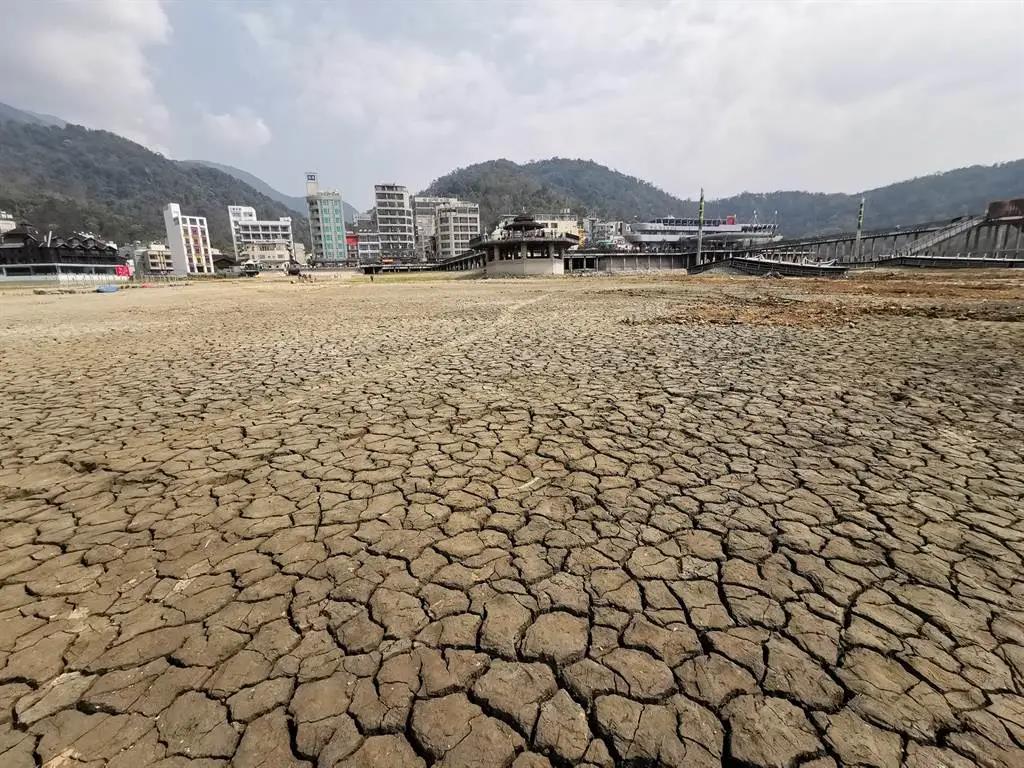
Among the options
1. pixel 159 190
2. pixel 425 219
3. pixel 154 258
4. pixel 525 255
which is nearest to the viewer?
pixel 525 255

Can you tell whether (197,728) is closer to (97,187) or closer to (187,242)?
(187,242)

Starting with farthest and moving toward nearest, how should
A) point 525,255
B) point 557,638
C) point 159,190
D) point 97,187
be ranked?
point 159,190 < point 97,187 < point 525,255 < point 557,638

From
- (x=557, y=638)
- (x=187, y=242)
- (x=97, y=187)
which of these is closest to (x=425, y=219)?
(x=187, y=242)

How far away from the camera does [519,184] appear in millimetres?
178875

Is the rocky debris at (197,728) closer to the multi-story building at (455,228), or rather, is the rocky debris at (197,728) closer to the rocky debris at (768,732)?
the rocky debris at (768,732)

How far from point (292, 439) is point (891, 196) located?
254m

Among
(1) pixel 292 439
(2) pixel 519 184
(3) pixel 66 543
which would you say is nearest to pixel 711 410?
(1) pixel 292 439

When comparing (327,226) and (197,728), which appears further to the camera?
(327,226)

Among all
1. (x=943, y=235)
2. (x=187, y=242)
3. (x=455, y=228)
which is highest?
(x=455, y=228)

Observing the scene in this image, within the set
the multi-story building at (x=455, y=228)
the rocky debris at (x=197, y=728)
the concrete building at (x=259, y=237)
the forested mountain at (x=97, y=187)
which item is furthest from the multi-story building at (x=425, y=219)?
the rocky debris at (x=197, y=728)

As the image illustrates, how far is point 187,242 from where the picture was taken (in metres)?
98.6

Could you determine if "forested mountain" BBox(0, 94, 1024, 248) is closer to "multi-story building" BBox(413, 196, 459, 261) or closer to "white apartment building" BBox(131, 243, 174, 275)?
"multi-story building" BBox(413, 196, 459, 261)

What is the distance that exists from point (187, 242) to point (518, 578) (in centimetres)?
12240

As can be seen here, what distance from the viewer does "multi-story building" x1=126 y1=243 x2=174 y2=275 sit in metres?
98.1
